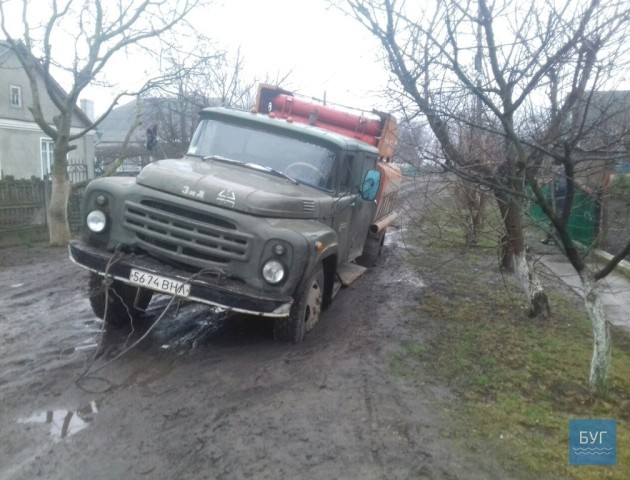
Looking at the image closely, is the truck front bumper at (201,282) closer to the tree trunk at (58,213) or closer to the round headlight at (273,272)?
the round headlight at (273,272)

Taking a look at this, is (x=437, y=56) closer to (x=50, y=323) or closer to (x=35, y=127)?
(x=50, y=323)

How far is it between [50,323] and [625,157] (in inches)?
219

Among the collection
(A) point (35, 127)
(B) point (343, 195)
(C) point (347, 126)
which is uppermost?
(C) point (347, 126)

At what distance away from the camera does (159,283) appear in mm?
5199

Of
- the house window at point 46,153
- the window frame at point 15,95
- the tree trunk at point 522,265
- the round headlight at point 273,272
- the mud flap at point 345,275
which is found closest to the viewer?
the round headlight at point 273,272

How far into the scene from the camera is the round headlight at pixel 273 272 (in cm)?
523

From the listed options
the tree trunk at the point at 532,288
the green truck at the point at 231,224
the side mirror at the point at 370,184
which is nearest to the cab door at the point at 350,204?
the green truck at the point at 231,224

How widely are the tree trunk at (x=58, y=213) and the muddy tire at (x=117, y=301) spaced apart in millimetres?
7375

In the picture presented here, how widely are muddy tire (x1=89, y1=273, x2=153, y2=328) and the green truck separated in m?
0.01

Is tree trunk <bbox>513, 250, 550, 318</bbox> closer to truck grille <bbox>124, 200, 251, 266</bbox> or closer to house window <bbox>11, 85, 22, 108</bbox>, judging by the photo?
truck grille <bbox>124, 200, 251, 266</bbox>

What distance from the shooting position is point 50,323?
6.42m

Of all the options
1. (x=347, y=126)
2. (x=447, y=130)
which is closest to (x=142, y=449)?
(x=447, y=130)

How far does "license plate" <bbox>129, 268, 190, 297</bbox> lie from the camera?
5.15 metres

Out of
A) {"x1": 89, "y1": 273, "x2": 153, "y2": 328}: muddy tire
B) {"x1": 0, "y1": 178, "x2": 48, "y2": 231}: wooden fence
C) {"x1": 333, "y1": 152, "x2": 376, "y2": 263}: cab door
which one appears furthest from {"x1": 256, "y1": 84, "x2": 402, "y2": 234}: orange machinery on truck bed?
{"x1": 0, "y1": 178, "x2": 48, "y2": 231}: wooden fence
